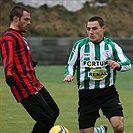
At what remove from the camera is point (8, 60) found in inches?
267

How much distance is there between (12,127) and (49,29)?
1426 centimetres

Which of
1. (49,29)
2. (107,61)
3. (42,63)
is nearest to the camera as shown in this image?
(107,61)

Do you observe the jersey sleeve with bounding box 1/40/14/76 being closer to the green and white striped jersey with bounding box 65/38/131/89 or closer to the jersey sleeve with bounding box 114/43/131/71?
the green and white striped jersey with bounding box 65/38/131/89

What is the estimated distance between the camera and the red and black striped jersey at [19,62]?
6.86 meters

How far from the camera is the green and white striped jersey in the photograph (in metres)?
7.32

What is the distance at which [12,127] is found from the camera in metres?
9.15

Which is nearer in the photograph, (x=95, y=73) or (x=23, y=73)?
(x=23, y=73)

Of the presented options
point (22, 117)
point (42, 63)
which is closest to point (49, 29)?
point (42, 63)

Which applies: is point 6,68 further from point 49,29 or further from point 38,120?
point 49,29

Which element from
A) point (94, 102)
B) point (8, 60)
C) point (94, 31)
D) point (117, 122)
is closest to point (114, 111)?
point (117, 122)

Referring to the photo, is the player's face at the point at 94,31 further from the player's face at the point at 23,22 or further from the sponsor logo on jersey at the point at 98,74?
the player's face at the point at 23,22

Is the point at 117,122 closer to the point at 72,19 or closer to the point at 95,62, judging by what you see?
the point at 95,62

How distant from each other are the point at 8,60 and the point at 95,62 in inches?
46.0

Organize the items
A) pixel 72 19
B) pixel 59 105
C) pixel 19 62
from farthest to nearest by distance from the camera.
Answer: pixel 72 19, pixel 59 105, pixel 19 62
